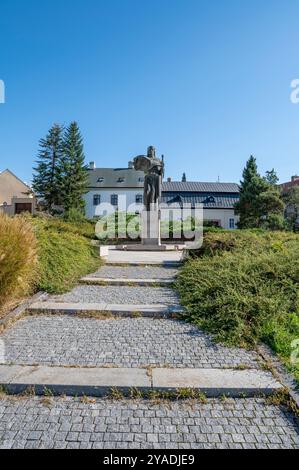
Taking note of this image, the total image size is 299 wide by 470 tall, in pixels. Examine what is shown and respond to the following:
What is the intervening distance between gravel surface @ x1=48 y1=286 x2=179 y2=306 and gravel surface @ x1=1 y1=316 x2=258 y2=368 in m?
0.82

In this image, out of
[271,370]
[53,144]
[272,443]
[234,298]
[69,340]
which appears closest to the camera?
[272,443]

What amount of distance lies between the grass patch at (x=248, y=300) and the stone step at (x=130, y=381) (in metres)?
0.50

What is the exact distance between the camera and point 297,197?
28.9m

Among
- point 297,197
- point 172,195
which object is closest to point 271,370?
point 297,197

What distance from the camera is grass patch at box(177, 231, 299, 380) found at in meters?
3.36

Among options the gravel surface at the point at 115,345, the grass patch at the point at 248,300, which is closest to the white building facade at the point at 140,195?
the grass patch at the point at 248,300

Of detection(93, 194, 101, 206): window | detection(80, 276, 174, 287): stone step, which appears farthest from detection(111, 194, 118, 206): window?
detection(80, 276, 174, 287): stone step

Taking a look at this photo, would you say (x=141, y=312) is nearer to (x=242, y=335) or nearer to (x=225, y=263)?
(x=242, y=335)

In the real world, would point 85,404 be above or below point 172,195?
below

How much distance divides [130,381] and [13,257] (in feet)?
8.22

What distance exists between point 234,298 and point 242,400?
6.00 feet

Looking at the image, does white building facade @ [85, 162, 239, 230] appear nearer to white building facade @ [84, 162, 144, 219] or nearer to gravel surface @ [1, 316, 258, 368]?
white building facade @ [84, 162, 144, 219]

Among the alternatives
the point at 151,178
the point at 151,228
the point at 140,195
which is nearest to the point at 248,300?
the point at 151,228

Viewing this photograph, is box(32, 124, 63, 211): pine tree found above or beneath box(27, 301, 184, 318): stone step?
above
